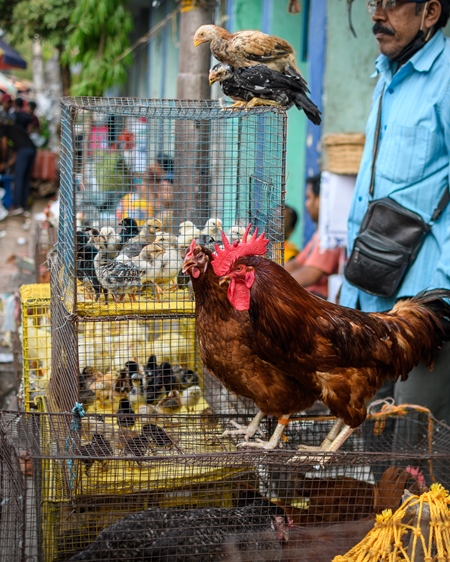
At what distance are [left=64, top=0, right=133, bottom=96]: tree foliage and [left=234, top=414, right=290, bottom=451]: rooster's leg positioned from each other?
966 cm

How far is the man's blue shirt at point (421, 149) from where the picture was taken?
12.9 feet

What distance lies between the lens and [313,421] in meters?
3.72

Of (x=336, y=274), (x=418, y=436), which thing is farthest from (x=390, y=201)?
(x=336, y=274)

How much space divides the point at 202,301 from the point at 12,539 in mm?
1176

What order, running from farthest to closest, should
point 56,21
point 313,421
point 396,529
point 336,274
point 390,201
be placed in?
point 56,21
point 336,274
point 390,201
point 313,421
point 396,529

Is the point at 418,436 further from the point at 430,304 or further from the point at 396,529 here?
the point at 396,529

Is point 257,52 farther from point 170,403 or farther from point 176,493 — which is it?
point 176,493

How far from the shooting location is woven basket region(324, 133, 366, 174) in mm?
5547

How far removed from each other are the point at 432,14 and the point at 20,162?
1244 cm

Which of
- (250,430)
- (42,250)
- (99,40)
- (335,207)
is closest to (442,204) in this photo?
(250,430)

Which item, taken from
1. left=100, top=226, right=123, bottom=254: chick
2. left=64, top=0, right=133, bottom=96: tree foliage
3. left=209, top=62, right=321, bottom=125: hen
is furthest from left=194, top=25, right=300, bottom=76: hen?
left=64, top=0, right=133, bottom=96: tree foliage

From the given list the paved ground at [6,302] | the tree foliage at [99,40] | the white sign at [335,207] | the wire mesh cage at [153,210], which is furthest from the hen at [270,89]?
the tree foliage at [99,40]

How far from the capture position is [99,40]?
1295cm

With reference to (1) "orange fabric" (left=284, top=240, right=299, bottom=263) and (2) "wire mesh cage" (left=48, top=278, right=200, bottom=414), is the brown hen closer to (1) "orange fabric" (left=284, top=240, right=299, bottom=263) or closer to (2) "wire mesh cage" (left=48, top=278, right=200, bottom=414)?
(2) "wire mesh cage" (left=48, top=278, right=200, bottom=414)
